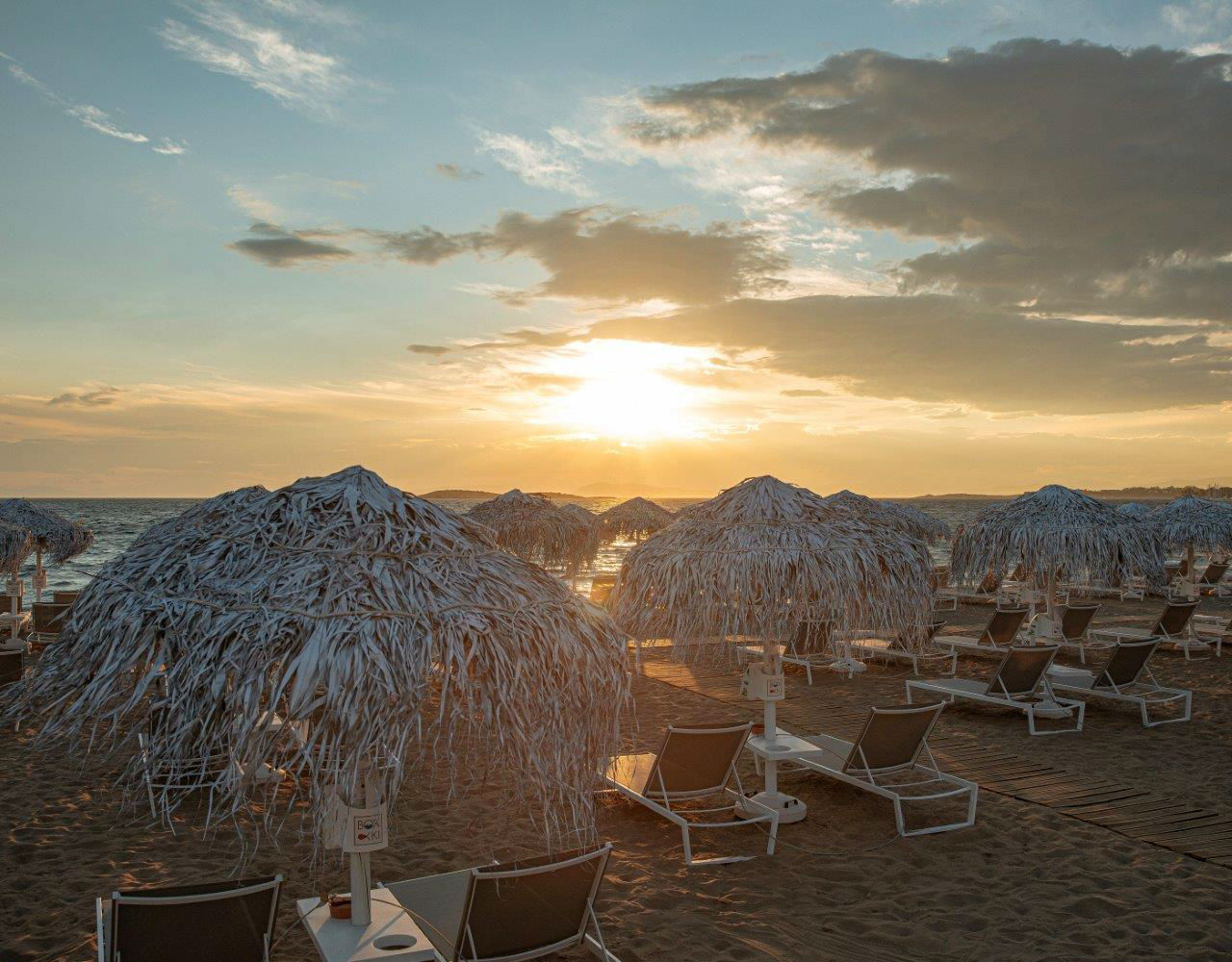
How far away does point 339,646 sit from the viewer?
2844mm

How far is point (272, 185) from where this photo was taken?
1188 centimetres

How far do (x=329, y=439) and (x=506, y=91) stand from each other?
9848mm

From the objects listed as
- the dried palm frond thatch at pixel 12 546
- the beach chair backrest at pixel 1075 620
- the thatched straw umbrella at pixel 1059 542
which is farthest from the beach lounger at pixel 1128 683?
the dried palm frond thatch at pixel 12 546

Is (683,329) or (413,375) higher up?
(683,329)

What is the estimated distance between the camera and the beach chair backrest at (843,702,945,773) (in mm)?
5745

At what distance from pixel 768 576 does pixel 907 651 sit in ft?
22.2

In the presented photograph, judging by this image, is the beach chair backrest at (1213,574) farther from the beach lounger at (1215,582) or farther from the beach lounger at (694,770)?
the beach lounger at (694,770)

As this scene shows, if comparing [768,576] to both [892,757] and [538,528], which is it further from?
[538,528]

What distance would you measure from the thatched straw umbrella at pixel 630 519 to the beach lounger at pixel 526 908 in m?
14.6

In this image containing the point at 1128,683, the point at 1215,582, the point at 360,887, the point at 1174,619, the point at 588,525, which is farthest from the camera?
the point at 1215,582

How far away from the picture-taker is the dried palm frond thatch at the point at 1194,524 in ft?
52.2

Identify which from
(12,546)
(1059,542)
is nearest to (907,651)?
(1059,542)

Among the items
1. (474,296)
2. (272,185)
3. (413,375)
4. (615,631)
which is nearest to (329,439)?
(413,375)

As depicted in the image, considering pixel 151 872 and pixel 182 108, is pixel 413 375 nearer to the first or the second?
pixel 182 108
